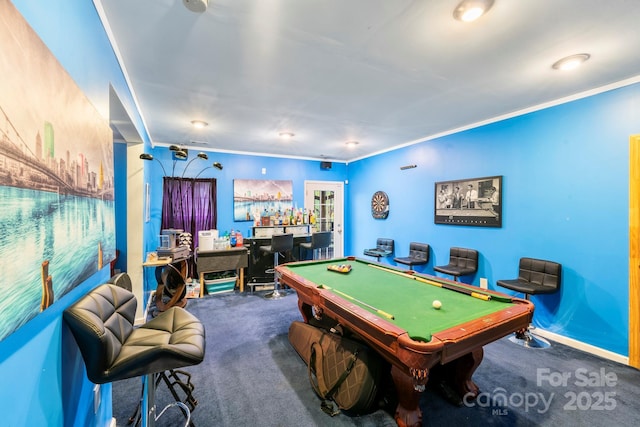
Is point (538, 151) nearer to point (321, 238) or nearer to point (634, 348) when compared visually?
point (634, 348)

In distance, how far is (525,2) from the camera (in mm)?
1558

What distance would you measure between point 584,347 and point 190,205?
5.90 meters

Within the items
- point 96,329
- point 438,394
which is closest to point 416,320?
point 438,394

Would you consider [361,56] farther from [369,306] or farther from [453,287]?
[453,287]

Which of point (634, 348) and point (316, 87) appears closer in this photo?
point (634, 348)

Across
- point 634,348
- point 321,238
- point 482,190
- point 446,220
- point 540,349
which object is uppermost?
point 482,190

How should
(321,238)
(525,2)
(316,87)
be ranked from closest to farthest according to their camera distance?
(525,2)
(316,87)
(321,238)

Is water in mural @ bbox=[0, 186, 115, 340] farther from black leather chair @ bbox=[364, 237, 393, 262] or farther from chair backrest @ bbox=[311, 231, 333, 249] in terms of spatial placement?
black leather chair @ bbox=[364, 237, 393, 262]

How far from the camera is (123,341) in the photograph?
4.94ft

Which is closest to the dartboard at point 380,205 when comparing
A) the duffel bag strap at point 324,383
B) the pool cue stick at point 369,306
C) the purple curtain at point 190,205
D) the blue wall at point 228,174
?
the blue wall at point 228,174

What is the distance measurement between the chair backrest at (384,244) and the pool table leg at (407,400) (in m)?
3.57

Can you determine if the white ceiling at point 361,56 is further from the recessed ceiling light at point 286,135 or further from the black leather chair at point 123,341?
the black leather chair at point 123,341

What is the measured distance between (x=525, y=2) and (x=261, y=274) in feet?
15.6

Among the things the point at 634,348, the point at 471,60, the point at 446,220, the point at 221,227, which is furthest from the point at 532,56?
the point at 221,227
